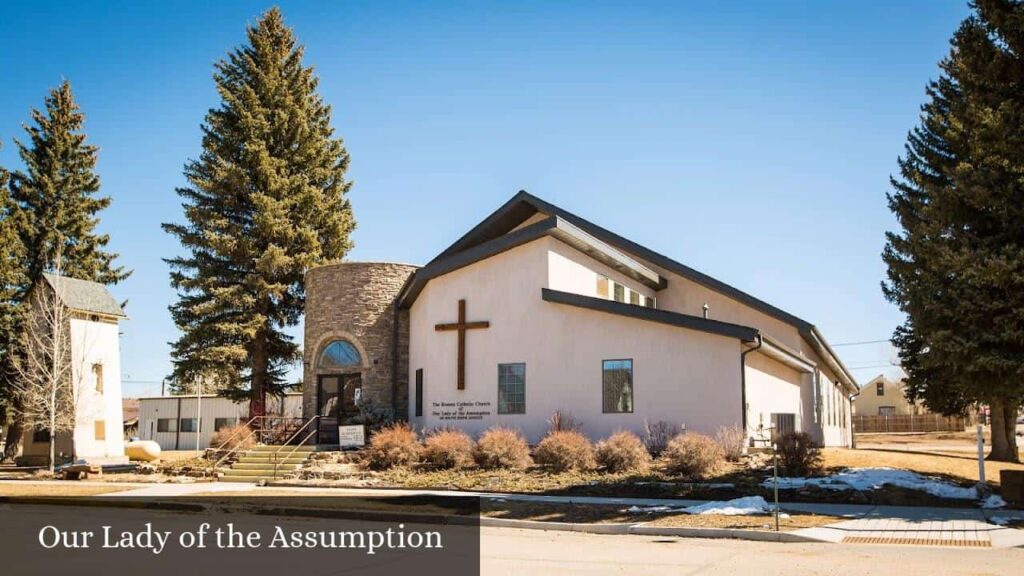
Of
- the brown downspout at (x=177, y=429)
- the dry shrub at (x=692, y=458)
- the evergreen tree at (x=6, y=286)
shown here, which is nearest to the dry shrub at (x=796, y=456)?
the dry shrub at (x=692, y=458)

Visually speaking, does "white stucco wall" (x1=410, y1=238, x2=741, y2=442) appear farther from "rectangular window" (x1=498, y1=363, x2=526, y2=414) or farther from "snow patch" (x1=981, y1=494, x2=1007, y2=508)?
"snow patch" (x1=981, y1=494, x2=1007, y2=508)

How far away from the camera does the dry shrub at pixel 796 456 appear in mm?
19625

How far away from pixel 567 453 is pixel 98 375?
2380 cm

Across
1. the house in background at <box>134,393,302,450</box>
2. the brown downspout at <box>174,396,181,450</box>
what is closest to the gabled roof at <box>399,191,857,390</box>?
the house in background at <box>134,393,302,450</box>

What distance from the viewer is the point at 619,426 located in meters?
24.3

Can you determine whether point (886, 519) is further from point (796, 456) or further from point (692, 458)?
point (692, 458)

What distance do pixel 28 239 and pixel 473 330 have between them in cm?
2456

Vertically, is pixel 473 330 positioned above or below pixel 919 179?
below

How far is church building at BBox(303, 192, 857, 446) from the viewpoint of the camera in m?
23.8

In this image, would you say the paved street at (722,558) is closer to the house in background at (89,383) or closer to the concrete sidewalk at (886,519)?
the concrete sidewalk at (886,519)

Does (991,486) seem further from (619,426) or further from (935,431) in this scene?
(935,431)

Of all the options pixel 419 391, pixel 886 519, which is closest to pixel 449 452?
pixel 419 391

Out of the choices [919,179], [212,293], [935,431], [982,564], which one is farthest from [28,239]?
[935,431]

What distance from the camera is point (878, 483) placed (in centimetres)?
1830
